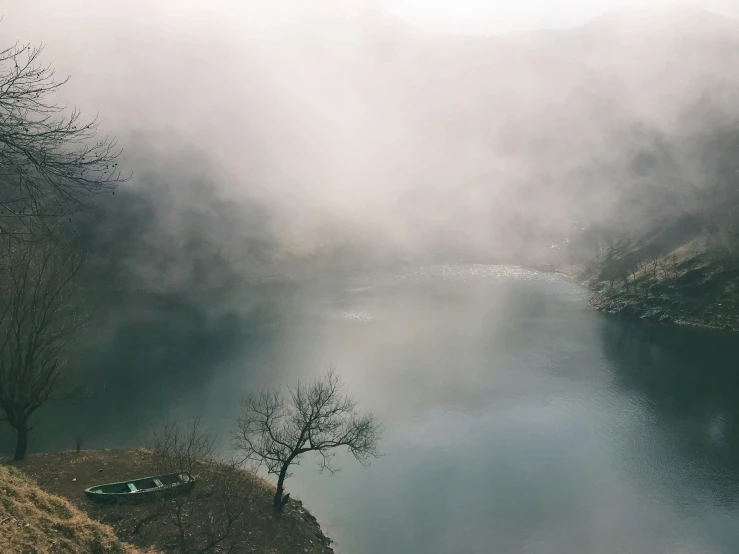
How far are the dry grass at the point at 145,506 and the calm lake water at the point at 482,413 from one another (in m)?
5.19

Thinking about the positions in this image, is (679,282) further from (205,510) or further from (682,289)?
(205,510)

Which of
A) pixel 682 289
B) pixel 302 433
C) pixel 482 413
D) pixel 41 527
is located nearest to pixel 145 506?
pixel 302 433

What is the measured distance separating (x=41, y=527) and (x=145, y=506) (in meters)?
18.1

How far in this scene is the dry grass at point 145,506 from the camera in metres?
29.9

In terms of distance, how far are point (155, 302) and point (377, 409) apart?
113798mm

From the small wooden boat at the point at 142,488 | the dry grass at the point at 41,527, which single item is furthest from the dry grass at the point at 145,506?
the dry grass at the point at 41,527

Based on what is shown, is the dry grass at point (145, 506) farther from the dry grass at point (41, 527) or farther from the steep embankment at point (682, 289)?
the steep embankment at point (682, 289)

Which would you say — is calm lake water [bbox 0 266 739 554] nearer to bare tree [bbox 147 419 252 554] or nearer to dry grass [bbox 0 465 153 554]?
bare tree [bbox 147 419 252 554]

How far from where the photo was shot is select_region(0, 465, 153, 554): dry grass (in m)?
14.5

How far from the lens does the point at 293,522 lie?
3616 centimetres

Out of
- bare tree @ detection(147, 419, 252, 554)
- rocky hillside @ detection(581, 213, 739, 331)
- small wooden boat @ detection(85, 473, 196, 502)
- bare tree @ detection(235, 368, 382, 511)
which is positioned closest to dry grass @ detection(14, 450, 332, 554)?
bare tree @ detection(147, 419, 252, 554)

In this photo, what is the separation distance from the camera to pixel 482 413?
Result: 64750 mm

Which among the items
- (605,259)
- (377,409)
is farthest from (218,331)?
(605,259)

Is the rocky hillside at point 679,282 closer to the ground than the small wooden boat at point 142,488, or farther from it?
farther from it
